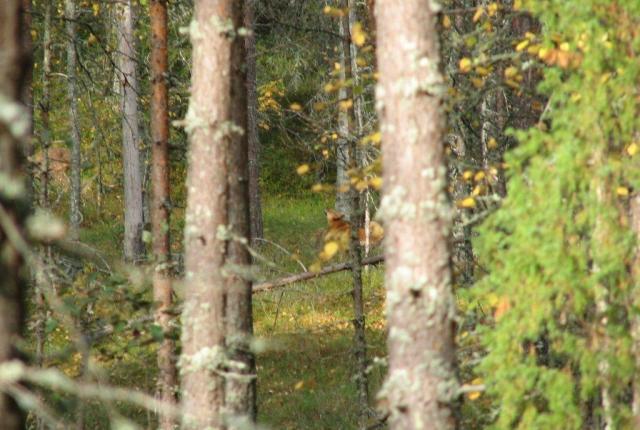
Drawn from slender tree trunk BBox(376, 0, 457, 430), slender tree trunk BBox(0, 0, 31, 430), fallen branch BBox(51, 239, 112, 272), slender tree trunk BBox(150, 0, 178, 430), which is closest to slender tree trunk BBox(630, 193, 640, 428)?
slender tree trunk BBox(376, 0, 457, 430)

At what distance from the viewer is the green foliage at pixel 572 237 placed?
6215mm

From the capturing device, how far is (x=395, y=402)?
5.28m

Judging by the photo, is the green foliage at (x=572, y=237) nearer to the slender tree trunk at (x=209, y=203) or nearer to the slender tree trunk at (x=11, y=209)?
the slender tree trunk at (x=209, y=203)

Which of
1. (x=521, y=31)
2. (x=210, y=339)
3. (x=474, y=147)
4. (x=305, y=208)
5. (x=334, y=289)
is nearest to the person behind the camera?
(x=210, y=339)

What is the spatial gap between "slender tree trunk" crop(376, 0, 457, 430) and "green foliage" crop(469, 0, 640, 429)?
105cm

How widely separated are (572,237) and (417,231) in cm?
156

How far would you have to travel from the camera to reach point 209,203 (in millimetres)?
6102

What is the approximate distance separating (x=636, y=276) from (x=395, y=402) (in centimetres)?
218

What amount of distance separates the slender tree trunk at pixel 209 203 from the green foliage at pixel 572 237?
5.12ft

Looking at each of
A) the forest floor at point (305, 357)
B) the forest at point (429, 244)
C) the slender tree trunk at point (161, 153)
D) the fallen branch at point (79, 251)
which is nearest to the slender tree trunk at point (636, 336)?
the forest at point (429, 244)

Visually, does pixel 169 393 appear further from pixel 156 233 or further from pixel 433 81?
pixel 433 81

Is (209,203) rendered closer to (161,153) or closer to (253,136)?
(161,153)

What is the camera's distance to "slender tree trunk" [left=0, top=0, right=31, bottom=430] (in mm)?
2582

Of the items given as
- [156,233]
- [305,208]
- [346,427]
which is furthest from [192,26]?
[305,208]
